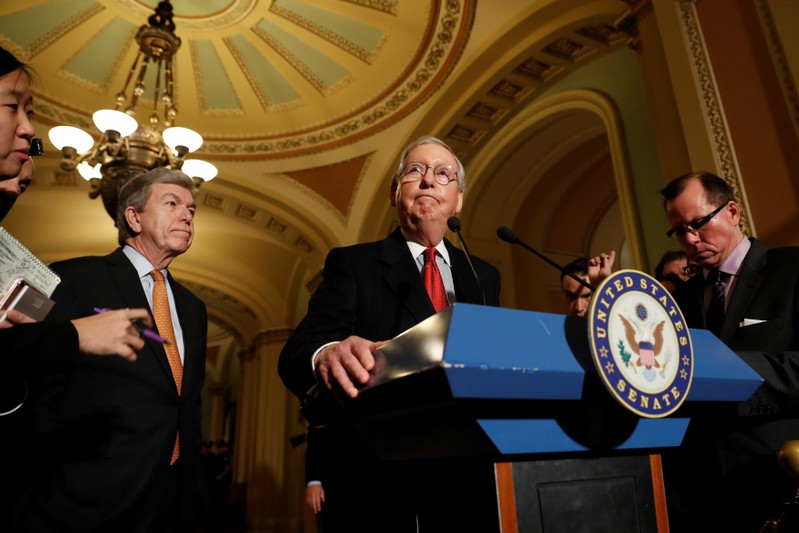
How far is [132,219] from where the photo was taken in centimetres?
212

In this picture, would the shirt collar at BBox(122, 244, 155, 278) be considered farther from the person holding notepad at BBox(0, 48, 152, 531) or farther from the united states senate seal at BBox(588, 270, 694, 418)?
the united states senate seal at BBox(588, 270, 694, 418)

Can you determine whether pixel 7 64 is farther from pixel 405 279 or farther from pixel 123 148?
pixel 123 148

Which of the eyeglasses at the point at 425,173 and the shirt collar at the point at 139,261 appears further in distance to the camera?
the shirt collar at the point at 139,261

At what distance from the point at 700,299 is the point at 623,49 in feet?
12.2

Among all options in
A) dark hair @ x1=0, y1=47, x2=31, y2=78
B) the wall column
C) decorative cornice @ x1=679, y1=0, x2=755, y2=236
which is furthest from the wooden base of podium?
the wall column

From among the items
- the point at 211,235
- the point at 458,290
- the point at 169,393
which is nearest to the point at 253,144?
the point at 211,235

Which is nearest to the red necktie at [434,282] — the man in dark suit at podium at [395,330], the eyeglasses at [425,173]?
the man in dark suit at podium at [395,330]

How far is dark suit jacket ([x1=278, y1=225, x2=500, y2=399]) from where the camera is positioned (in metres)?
1.18

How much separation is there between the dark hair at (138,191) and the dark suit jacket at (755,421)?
6.35 ft

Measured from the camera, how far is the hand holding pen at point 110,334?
120 centimetres

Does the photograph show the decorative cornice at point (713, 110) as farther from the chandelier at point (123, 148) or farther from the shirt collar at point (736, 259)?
the chandelier at point (123, 148)

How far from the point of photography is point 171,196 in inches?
85.3

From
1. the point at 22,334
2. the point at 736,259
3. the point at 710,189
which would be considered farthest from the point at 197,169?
the point at 736,259

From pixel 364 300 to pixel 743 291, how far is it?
1.15 metres
